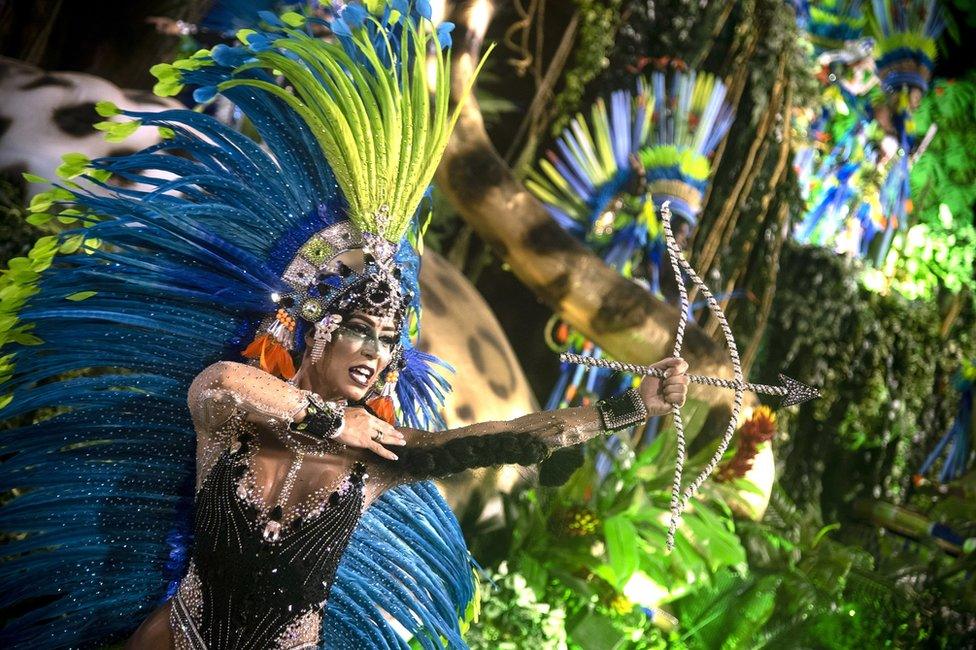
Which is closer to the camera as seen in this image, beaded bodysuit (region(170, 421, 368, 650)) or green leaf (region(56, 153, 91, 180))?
beaded bodysuit (region(170, 421, 368, 650))

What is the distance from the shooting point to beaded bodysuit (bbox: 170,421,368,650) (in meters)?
1.42

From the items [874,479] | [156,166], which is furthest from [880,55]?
[156,166]

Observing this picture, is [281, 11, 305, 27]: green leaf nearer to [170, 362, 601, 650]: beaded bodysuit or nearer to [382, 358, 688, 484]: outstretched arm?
[170, 362, 601, 650]: beaded bodysuit

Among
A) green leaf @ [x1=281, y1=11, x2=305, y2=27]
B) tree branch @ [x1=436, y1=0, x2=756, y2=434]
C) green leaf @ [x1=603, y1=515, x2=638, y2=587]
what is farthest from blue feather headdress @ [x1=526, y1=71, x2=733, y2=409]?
green leaf @ [x1=281, y1=11, x2=305, y2=27]

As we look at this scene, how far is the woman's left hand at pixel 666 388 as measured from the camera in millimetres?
1466

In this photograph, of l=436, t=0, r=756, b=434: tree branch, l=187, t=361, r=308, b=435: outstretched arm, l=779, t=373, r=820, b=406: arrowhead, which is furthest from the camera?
l=436, t=0, r=756, b=434: tree branch

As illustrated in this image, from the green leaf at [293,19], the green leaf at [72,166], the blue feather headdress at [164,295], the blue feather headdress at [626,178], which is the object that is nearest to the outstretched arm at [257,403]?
the blue feather headdress at [164,295]

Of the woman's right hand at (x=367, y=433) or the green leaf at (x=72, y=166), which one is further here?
the green leaf at (x=72, y=166)

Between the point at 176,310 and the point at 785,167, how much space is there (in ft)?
10.8

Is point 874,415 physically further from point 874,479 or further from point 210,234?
point 210,234

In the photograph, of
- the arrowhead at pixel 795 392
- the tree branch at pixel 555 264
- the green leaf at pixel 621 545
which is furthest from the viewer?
the tree branch at pixel 555 264

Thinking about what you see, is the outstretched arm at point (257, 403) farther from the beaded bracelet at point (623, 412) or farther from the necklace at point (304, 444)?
the beaded bracelet at point (623, 412)

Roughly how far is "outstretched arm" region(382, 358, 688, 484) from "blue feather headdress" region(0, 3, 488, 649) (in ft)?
0.70

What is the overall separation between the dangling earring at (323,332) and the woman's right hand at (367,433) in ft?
0.36
